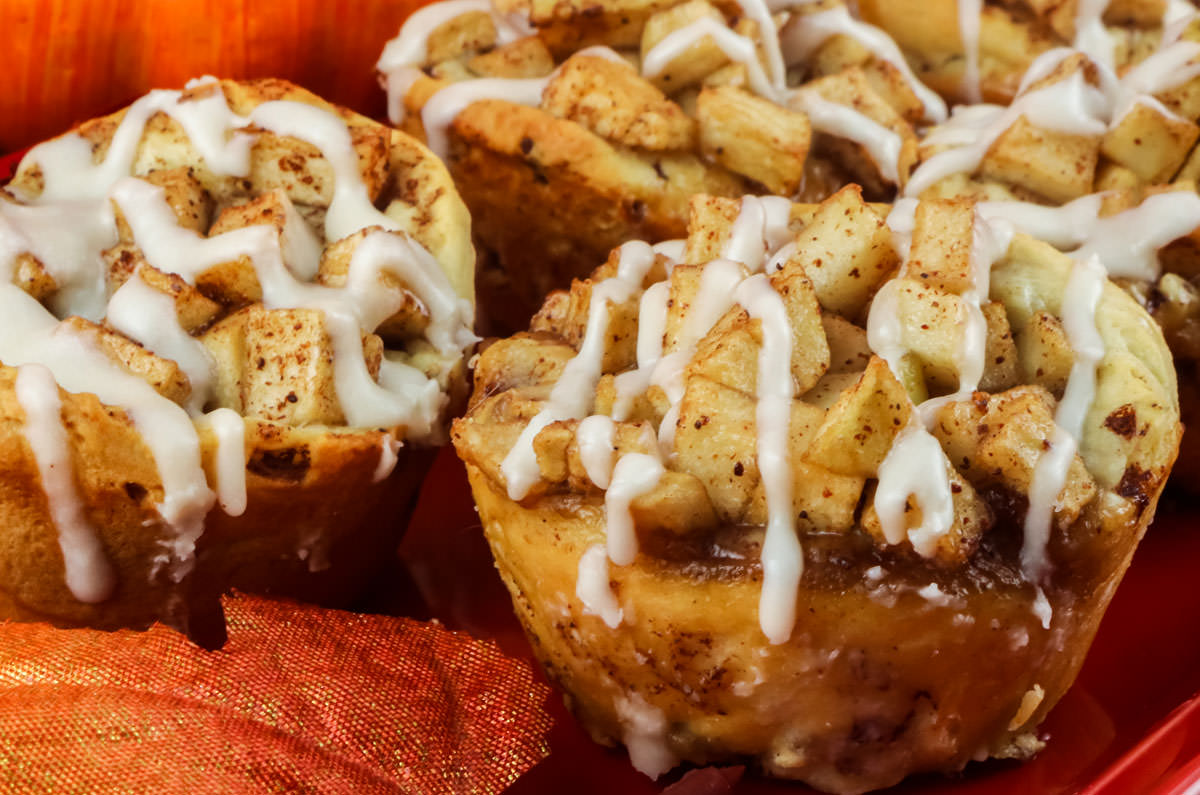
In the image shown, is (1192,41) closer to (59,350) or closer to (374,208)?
(374,208)

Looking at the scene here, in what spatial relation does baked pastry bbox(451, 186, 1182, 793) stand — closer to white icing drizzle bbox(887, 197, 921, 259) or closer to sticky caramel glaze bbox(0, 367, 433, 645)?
white icing drizzle bbox(887, 197, 921, 259)

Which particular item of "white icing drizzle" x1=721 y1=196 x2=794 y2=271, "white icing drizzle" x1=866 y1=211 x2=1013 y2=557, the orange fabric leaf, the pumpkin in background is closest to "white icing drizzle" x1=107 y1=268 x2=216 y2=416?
the orange fabric leaf

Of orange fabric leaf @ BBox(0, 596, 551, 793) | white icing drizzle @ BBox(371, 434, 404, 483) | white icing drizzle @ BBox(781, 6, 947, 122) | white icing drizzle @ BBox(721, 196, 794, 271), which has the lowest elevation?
orange fabric leaf @ BBox(0, 596, 551, 793)

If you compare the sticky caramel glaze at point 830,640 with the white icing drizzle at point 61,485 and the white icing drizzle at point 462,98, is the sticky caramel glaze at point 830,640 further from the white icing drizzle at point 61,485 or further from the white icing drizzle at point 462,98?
the white icing drizzle at point 462,98

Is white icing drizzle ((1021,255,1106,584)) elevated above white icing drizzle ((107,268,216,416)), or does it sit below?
above

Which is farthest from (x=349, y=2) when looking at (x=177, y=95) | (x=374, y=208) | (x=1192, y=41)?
(x=1192, y=41)

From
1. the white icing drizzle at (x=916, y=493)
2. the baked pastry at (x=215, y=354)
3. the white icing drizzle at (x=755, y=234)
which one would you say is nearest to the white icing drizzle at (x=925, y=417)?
the white icing drizzle at (x=916, y=493)

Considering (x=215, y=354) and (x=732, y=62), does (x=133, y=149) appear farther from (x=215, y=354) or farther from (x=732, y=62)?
(x=732, y=62)

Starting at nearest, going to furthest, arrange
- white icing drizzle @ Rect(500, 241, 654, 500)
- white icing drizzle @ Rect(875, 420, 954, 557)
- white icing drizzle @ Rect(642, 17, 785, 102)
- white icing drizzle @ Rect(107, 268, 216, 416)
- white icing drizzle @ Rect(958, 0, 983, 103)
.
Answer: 1. white icing drizzle @ Rect(875, 420, 954, 557)
2. white icing drizzle @ Rect(500, 241, 654, 500)
3. white icing drizzle @ Rect(107, 268, 216, 416)
4. white icing drizzle @ Rect(642, 17, 785, 102)
5. white icing drizzle @ Rect(958, 0, 983, 103)

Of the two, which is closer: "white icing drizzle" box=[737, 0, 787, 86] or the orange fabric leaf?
the orange fabric leaf
